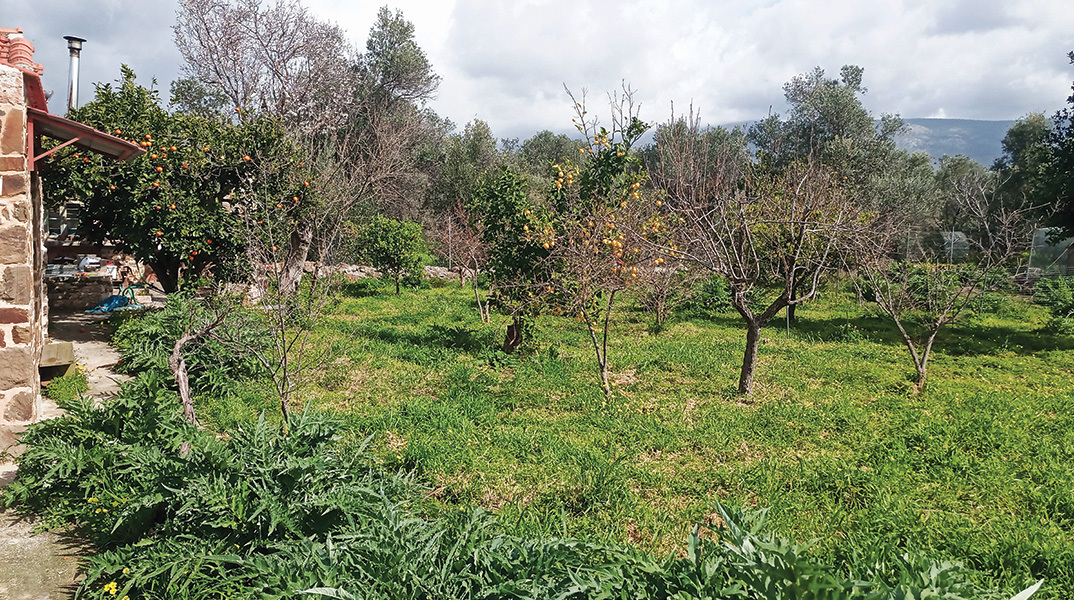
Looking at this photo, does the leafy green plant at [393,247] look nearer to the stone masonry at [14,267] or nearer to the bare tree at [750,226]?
the bare tree at [750,226]

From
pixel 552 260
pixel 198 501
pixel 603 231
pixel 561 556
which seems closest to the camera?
pixel 561 556

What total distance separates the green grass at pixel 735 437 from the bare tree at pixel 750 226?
1.17 meters

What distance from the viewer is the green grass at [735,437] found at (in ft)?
15.3

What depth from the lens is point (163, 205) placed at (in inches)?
417

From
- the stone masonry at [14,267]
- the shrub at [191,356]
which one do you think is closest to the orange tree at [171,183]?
the shrub at [191,356]

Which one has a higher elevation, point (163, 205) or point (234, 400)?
point (163, 205)

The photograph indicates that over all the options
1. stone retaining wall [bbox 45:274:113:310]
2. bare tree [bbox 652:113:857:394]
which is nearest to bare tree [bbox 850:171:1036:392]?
bare tree [bbox 652:113:857:394]

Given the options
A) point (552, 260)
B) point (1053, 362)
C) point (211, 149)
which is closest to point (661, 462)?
point (552, 260)

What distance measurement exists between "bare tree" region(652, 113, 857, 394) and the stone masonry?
7.06m

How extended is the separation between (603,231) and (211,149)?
7.67 m

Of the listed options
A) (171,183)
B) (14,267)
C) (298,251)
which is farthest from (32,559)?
(298,251)

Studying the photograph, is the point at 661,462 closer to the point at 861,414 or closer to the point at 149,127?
the point at 861,414

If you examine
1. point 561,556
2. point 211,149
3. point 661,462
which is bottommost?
point 661,462

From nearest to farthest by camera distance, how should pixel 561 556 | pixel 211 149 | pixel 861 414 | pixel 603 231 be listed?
1. pixel 561 556
2. pixel 861 414
3. pixel 603 231
4. pixel 211 149
